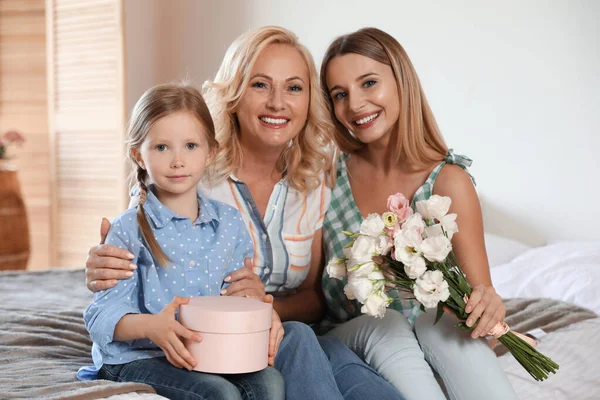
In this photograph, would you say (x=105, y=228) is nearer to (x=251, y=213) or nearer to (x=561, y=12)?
(x=251, y=213)

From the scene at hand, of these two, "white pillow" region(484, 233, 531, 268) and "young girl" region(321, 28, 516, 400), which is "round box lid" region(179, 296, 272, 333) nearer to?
"young girl" region(321, 28, 516, 400)

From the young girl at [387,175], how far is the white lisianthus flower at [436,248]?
0.24m

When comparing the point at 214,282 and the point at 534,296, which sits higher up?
the point at 214,282

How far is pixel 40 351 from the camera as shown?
5.66 ft

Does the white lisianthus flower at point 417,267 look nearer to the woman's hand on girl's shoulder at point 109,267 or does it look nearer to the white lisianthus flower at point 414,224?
the white lisianthus flower at point 414,224

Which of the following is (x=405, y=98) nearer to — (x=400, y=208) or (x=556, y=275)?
(x=400, y=208)

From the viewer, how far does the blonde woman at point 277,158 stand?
1880 millimetres

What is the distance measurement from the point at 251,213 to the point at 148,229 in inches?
18.7

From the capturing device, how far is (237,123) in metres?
2.00

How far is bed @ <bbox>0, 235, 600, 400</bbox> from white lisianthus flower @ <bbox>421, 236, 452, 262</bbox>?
51cm

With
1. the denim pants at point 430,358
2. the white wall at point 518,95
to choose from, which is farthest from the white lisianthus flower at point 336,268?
the white wall at point 518,95

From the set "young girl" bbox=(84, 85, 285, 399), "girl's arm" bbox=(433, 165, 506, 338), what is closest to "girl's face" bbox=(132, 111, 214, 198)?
"young girl" bbox=(84, 85, 285, 399)

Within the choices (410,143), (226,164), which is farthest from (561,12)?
(226,164)

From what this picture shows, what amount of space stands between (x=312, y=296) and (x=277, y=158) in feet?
1.33
